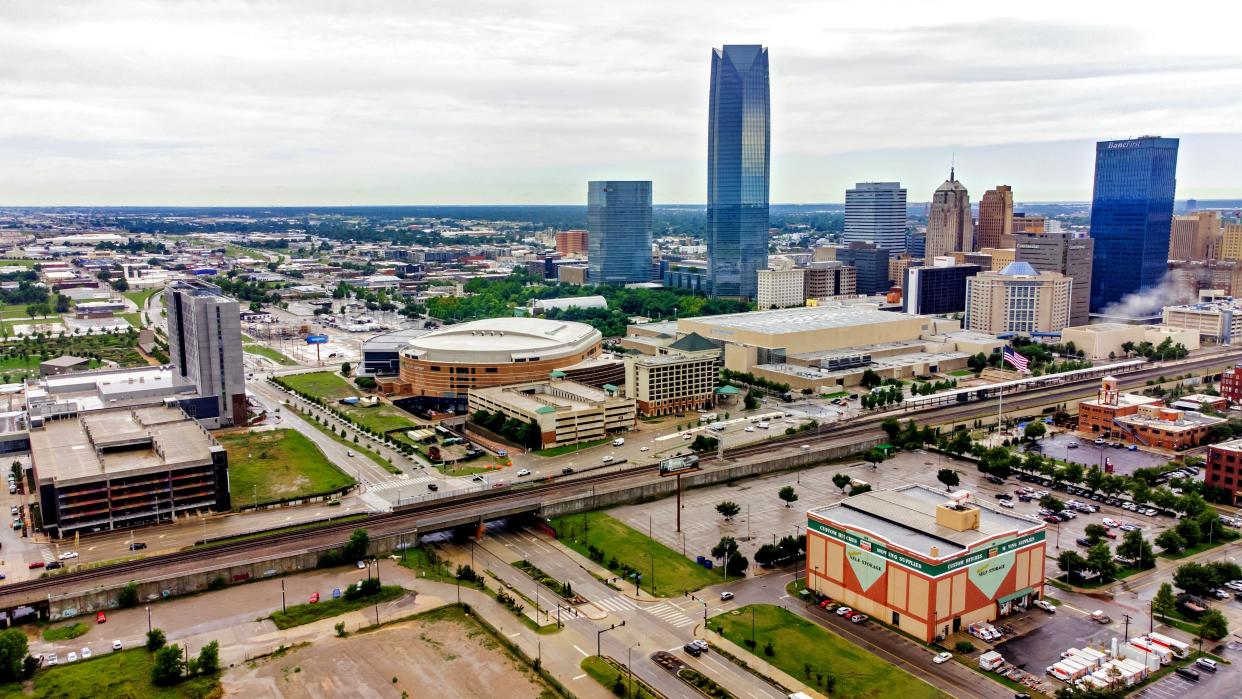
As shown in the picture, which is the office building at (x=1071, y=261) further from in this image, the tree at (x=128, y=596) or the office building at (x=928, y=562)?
the tree at (x=128, y=596)

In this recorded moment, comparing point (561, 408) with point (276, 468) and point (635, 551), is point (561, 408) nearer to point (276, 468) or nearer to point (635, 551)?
point (276, 468)

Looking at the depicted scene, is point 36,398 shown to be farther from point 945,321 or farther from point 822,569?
point 945,321

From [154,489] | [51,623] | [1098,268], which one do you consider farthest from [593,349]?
[1098,268]

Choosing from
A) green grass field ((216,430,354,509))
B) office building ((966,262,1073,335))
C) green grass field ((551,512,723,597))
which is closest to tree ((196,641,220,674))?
green grass field ((551,512,723,597))

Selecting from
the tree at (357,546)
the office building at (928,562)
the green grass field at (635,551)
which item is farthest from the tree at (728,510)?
the tree at (357,546)

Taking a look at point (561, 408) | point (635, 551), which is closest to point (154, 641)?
point (635, 551)
